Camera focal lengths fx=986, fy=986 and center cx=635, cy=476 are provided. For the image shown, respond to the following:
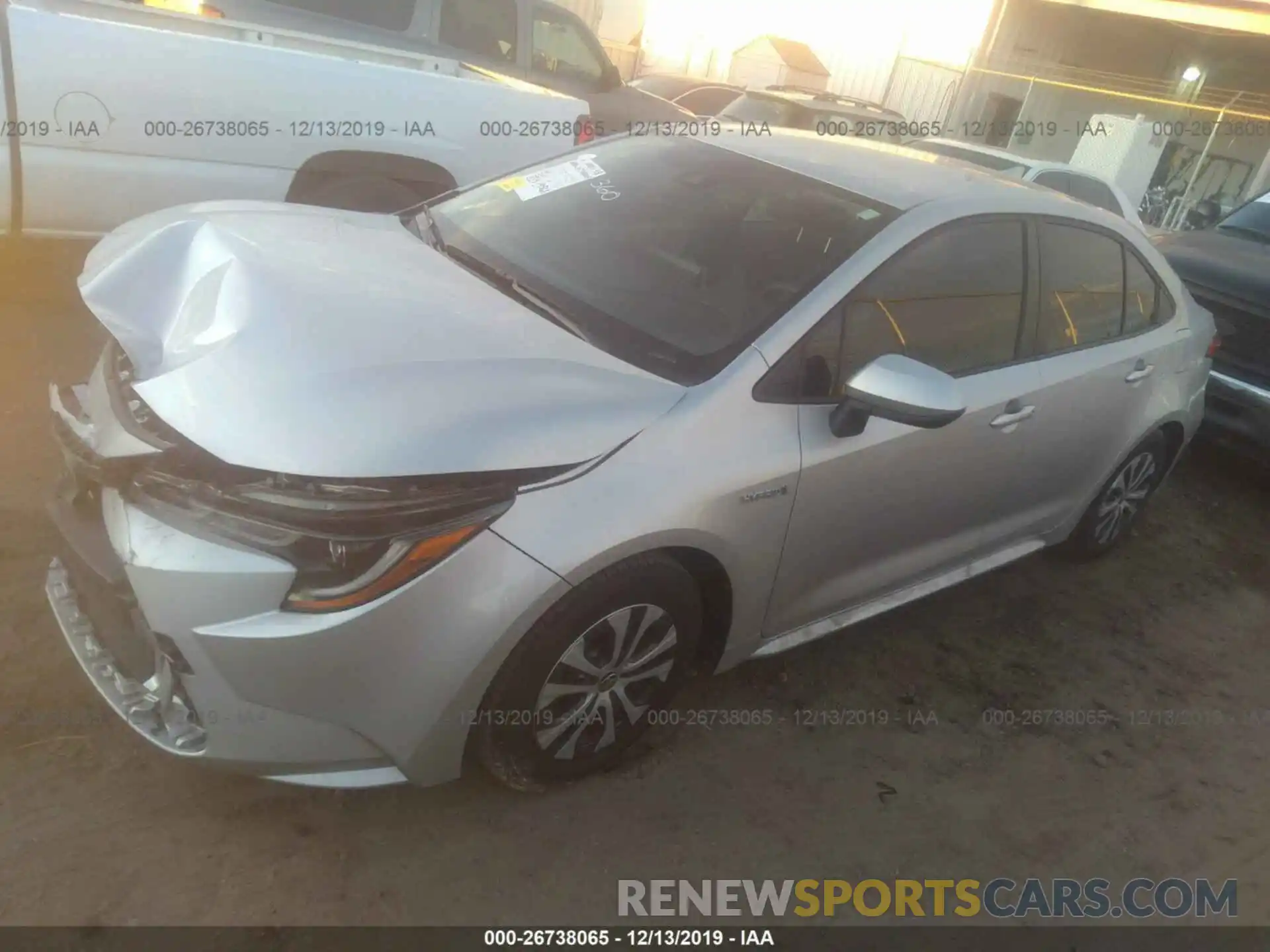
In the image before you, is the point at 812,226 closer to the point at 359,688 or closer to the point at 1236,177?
the point at 359,688

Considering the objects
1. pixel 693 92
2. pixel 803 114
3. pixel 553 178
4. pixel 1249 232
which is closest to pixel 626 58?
pixel 693 92

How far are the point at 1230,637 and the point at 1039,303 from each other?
2082 millimetres

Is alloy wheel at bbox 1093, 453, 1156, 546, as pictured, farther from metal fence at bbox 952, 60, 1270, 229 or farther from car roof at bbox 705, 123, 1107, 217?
metal fence at bbox 952, 60, 1270, 229

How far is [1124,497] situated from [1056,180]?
4.23 m

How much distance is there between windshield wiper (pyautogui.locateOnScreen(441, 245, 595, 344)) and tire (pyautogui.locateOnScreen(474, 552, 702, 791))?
2.40ft

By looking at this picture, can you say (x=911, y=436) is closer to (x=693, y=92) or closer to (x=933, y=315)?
(x=933, y=315)

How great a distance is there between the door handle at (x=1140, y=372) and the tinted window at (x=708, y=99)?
9.59m

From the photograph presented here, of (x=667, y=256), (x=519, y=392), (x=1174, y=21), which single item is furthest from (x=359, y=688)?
(x=1174, y=21)

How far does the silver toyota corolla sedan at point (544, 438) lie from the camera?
2143 millimetres

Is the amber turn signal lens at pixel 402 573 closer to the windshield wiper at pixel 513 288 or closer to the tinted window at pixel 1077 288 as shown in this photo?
the windshield wiper at pixel 513 288

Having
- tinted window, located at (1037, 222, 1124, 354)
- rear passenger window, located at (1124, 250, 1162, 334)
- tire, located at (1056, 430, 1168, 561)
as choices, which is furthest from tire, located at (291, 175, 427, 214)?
tire, located at (1056, 430, 1168, 561)

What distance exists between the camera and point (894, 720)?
3447 mm

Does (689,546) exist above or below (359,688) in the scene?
above

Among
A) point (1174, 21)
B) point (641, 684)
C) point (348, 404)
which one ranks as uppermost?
point (1174, 21)
